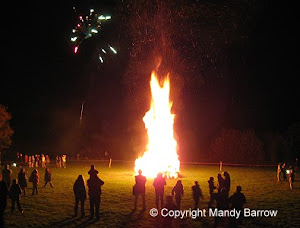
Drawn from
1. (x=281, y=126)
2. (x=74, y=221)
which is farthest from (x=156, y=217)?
(x=281, y=126)

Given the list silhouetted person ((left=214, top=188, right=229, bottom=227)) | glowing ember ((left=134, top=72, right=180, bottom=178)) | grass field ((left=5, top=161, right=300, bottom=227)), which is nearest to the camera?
silhouetted person ((left=214, top=188, right=229, bottom=227))

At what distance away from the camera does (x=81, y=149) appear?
206 ft

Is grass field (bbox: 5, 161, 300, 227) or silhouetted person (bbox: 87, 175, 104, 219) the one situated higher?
silhouetted person (bbox: 87, 175, 104, 219)

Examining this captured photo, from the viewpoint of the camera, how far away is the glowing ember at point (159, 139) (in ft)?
98.9

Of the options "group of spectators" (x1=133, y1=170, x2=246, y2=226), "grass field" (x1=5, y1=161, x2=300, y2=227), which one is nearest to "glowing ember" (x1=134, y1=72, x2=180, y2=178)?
"grass field" (x1=5, y1=161, x2=300, y2=227)

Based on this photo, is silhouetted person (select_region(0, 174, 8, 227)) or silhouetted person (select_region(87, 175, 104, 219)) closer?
silhouetted person (select_region(0, 174, 8, 227))

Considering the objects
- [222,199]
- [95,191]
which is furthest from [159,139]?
[222,199]

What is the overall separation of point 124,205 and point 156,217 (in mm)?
2969

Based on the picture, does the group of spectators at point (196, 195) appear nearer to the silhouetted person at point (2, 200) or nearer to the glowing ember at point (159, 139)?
the silhouetted person at point (2, 200)

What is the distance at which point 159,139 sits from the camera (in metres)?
31.4

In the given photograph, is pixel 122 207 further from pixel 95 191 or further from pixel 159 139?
pixel 159 139

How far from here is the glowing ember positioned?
3016 centimetres

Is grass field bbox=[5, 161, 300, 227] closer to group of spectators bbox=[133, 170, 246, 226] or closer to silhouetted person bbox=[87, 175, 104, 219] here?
silhouetted person bbox=[87, 175, 104, 219]

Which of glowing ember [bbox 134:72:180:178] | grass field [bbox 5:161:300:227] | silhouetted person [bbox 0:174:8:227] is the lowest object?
grass field [bbox 5:161:300:227]
